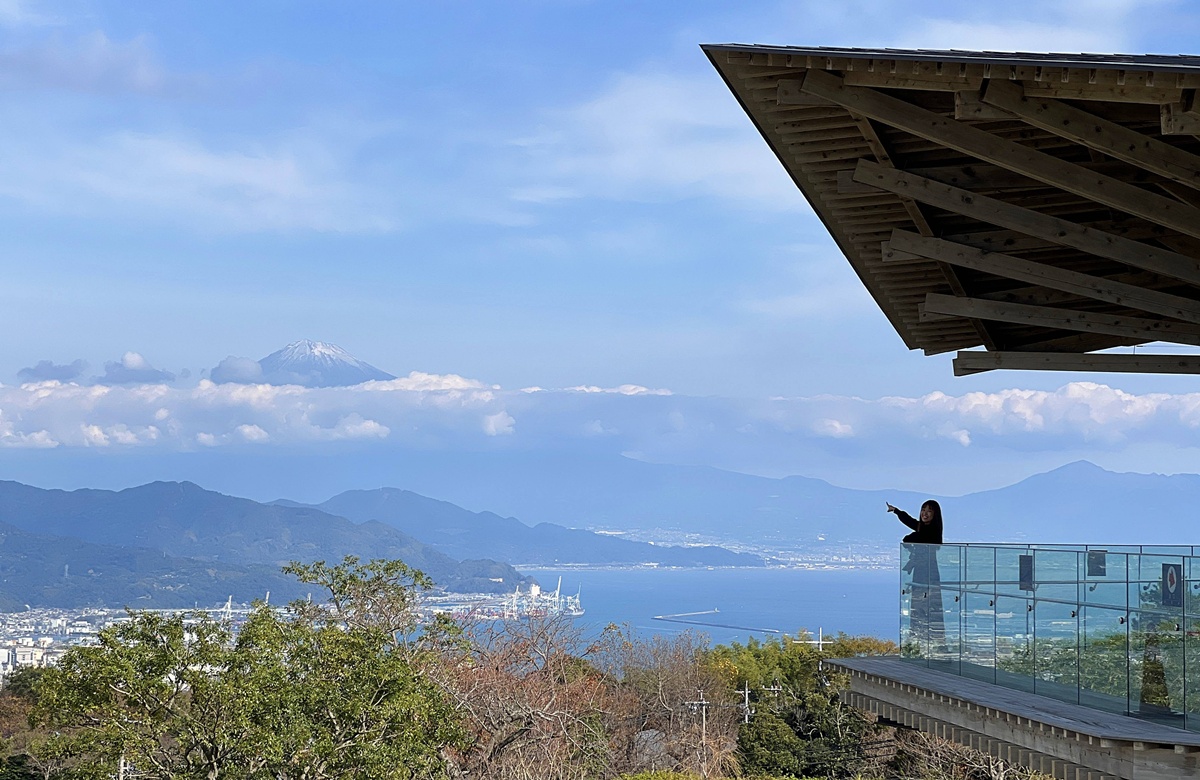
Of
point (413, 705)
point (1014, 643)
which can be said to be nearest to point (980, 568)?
point (1014, 643)

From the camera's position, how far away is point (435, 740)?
1572 cm

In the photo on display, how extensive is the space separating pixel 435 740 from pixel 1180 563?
10.5m

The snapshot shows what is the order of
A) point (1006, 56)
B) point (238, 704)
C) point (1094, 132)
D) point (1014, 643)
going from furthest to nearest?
point (238, 704), point (1014, 643), point (1094, 132), point (1006, 56)

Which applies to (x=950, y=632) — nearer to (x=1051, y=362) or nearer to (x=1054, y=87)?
(x=1051, y=362)

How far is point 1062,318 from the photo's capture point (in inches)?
409

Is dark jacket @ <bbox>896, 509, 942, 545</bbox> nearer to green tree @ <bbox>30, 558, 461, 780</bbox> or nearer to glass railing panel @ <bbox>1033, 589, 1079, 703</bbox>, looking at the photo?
glass railing panel @ <bbox>1033, 589, 1079, 703</bbox>

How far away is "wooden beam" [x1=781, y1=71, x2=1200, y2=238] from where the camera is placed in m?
6.60

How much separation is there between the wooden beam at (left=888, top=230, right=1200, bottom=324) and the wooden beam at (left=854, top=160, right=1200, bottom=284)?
797mm

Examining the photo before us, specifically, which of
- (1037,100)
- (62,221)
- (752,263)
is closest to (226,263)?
(62,221)

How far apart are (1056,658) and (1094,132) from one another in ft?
14.0

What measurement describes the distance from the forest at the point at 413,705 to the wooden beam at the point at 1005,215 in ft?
29.5

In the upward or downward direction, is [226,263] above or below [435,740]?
above

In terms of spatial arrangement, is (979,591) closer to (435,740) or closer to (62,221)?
(435,740)

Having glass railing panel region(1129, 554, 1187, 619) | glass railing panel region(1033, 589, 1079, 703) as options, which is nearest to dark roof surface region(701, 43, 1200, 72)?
glass railing panel region(1129, 554, 1187, 619)
